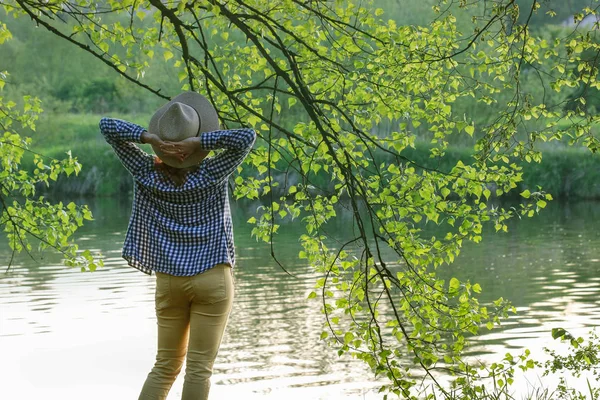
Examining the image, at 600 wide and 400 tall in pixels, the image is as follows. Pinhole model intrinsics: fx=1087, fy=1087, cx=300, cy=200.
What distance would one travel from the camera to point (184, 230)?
14.6 feet

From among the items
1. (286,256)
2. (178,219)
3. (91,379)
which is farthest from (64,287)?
(178,219)

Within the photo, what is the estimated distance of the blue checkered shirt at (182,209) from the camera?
438 cm

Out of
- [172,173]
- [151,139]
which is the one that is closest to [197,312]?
[172,173]

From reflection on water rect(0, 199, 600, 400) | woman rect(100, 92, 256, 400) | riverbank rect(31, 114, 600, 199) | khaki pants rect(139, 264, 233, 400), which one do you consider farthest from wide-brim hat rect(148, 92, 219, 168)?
riverbank rect(31, 114, 600, 199)

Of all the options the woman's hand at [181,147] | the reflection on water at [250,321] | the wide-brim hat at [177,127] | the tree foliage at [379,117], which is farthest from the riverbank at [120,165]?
the woman's hand at [181,147]

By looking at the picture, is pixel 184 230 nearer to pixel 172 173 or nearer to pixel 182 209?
pixel 182 209

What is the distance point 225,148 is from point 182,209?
0.31 metres

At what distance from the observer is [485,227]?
28125mm

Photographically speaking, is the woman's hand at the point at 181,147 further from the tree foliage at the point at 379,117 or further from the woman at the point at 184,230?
the tree foliage at the point at 379,117

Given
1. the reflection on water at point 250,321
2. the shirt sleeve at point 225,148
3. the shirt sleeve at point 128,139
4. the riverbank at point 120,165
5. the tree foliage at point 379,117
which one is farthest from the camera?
the riverbank at point 120,165

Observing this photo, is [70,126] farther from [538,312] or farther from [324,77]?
[324,77]

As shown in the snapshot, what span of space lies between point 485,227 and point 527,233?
1.78m

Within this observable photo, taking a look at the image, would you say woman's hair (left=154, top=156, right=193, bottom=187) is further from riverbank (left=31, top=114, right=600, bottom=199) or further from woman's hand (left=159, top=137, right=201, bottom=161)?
riverbank (left=31, top=114, right=600, bottom=199)

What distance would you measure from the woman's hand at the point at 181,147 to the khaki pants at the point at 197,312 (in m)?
0.48
